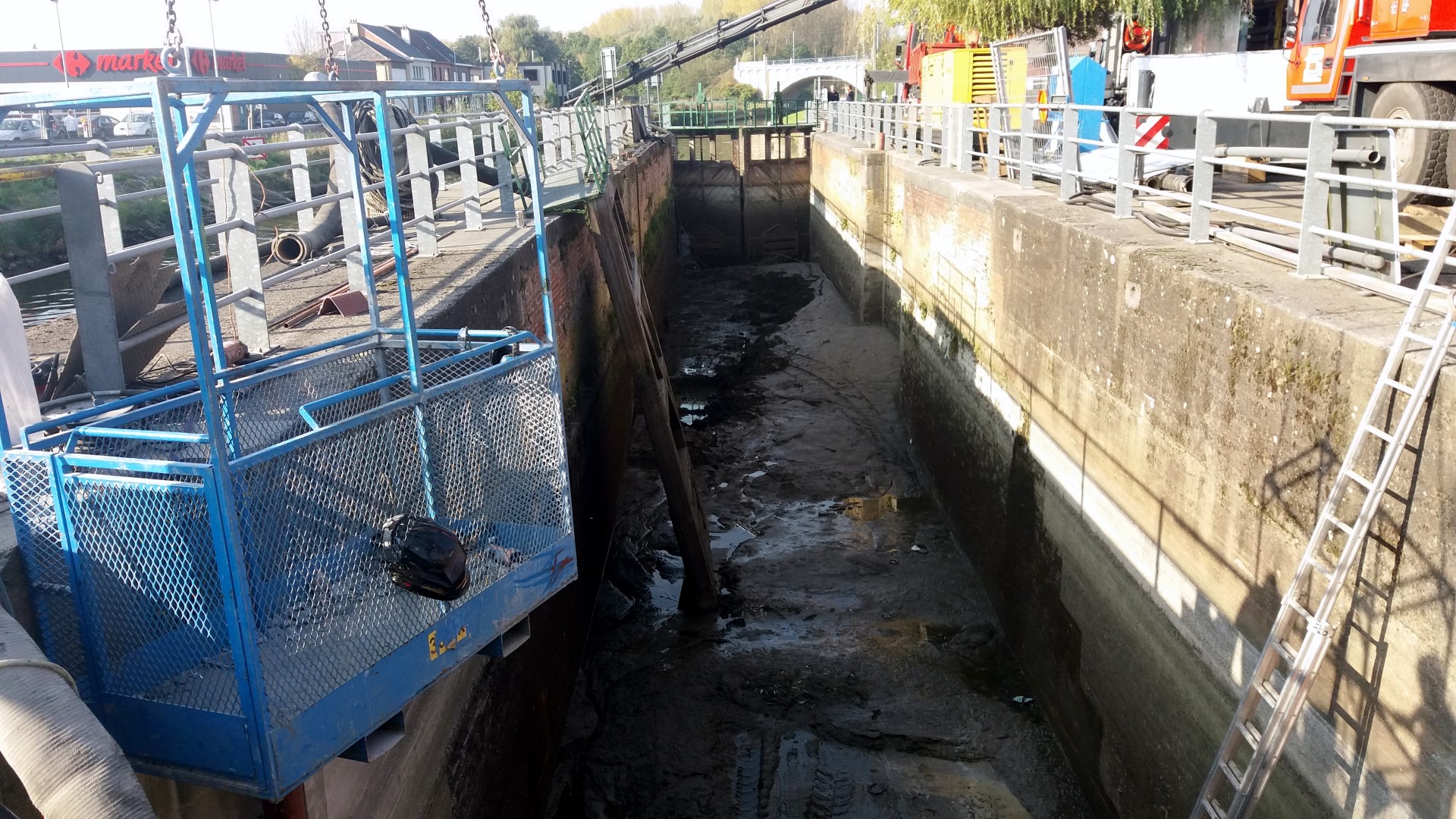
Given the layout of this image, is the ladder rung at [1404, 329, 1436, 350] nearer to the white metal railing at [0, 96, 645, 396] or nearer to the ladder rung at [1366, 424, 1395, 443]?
the ladder rung at [1366, 424, 1395, 443]

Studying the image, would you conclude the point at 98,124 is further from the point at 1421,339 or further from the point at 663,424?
the point at 1421,339

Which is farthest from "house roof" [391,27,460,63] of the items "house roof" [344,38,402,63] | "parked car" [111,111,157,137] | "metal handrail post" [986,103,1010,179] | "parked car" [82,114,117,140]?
"metal handrail post" [986,103,1010,179]

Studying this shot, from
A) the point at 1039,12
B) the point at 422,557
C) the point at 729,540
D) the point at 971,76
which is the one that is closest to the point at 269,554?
the point at 422,557

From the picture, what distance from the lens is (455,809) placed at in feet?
18.6

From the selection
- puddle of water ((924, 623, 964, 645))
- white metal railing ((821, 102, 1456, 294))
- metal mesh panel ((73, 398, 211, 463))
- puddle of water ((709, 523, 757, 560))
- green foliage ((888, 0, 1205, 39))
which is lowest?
puddle of water ((924, 623, 964, 645))

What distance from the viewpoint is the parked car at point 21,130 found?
28394 millimetres

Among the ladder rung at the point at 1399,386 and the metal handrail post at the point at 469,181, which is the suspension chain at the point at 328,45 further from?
the ladder rung at the point at 1399,386

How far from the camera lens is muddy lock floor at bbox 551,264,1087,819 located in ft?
23.8

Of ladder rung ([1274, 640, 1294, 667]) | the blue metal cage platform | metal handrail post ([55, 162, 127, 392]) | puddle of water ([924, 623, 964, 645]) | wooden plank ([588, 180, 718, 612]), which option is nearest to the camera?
the blue metal cage platform

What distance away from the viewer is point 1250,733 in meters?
4.62

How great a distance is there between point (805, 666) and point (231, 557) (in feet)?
20.1

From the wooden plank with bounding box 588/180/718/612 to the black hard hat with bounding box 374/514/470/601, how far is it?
19.0 feet

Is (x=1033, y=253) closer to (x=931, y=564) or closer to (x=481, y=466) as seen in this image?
(x=931, y=564)

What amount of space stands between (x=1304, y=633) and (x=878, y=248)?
14376mm
